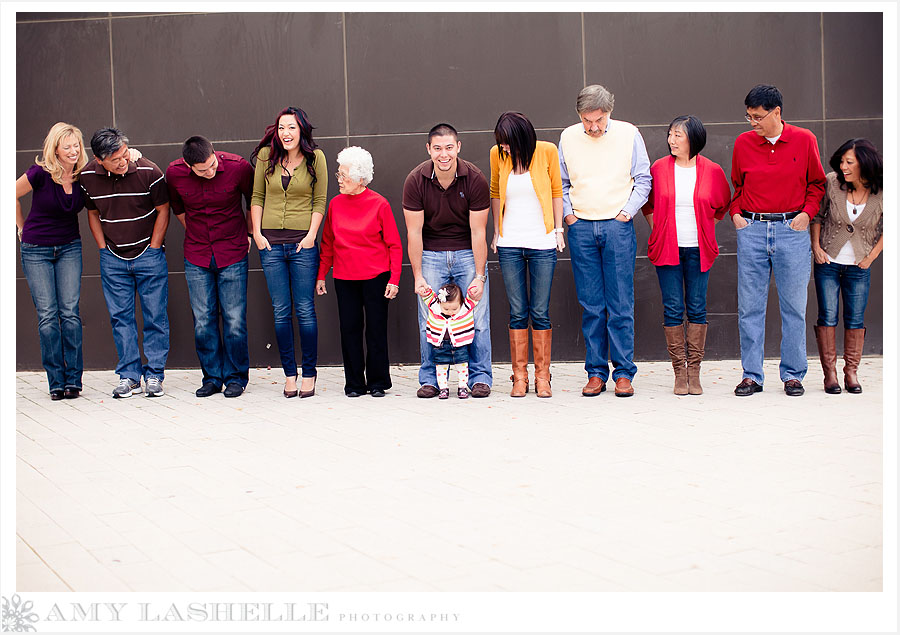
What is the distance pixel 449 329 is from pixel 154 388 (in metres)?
2.23

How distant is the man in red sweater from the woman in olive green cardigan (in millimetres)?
2878

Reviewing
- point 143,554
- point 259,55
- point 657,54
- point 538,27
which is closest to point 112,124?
point 259,55

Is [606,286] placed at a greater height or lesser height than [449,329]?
greater

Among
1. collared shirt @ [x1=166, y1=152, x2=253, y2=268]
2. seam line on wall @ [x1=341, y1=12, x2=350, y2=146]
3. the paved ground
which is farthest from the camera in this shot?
seam line on wall @ [x1=341, y1=12, x2=350, y2=146]

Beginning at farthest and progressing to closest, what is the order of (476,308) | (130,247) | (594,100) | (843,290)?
(130,247), (476,308), (843,290), (594,100)

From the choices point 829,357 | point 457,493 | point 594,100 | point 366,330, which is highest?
point 594,100

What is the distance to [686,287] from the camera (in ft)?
21.7

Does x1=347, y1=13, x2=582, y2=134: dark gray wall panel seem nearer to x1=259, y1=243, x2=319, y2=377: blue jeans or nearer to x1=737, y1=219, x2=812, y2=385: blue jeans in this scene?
x1=259, y1=243, x2=319, y2=377: blue jeans

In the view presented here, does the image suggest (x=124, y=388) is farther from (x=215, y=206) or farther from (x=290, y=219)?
(x=290, y=219)

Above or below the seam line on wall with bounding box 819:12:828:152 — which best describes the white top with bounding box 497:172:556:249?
below

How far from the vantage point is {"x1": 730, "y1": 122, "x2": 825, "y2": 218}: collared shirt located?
6.32m

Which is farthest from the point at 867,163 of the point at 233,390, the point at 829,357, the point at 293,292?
the point at 233,390

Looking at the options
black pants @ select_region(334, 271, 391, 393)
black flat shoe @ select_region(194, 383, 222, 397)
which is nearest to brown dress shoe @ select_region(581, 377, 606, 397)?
black pants @ select_region(334, 271, 391, 393)

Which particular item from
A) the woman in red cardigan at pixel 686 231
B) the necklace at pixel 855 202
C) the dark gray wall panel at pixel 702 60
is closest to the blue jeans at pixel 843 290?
the necklace at pixel 855 202
